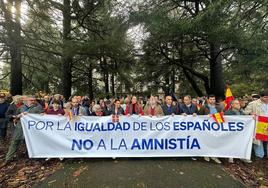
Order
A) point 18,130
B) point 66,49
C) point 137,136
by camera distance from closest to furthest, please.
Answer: point 137,136 → point 18,130 → point 66,49

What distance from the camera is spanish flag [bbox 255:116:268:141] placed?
693 centimetres

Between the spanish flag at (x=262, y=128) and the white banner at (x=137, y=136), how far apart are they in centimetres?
54

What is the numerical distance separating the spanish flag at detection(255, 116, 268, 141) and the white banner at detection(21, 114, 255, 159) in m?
0.54

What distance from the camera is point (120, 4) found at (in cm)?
1602

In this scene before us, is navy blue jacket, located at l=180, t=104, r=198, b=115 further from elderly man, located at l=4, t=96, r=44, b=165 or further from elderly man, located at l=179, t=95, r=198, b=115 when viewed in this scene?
elderly man, located at l=4, t=96, r=44, b=165

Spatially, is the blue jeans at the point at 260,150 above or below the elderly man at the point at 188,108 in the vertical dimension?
below

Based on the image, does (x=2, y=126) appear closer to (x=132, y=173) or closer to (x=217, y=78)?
(x=132, y=173)

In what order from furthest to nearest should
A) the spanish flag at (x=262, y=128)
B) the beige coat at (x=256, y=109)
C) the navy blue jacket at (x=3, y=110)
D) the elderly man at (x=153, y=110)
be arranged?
the navy blue jacket at (x=3, y=110)
the elderly man at (x=153, y=110)
the beige coat at (x=256, y=109)
the spanish flag at (x=262, y=128)

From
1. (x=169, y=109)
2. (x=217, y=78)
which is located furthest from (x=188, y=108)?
(x=217, y=78)

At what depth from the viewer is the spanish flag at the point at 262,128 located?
22.7ft

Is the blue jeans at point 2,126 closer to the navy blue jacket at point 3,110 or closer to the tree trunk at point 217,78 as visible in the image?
the navy blue jacket at point 3,110

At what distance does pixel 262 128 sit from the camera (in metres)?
6.99

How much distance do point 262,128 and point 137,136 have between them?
137 inches

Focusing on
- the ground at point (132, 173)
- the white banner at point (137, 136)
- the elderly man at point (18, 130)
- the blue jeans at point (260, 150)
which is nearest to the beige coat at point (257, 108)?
the white banner at point (137, 136)
